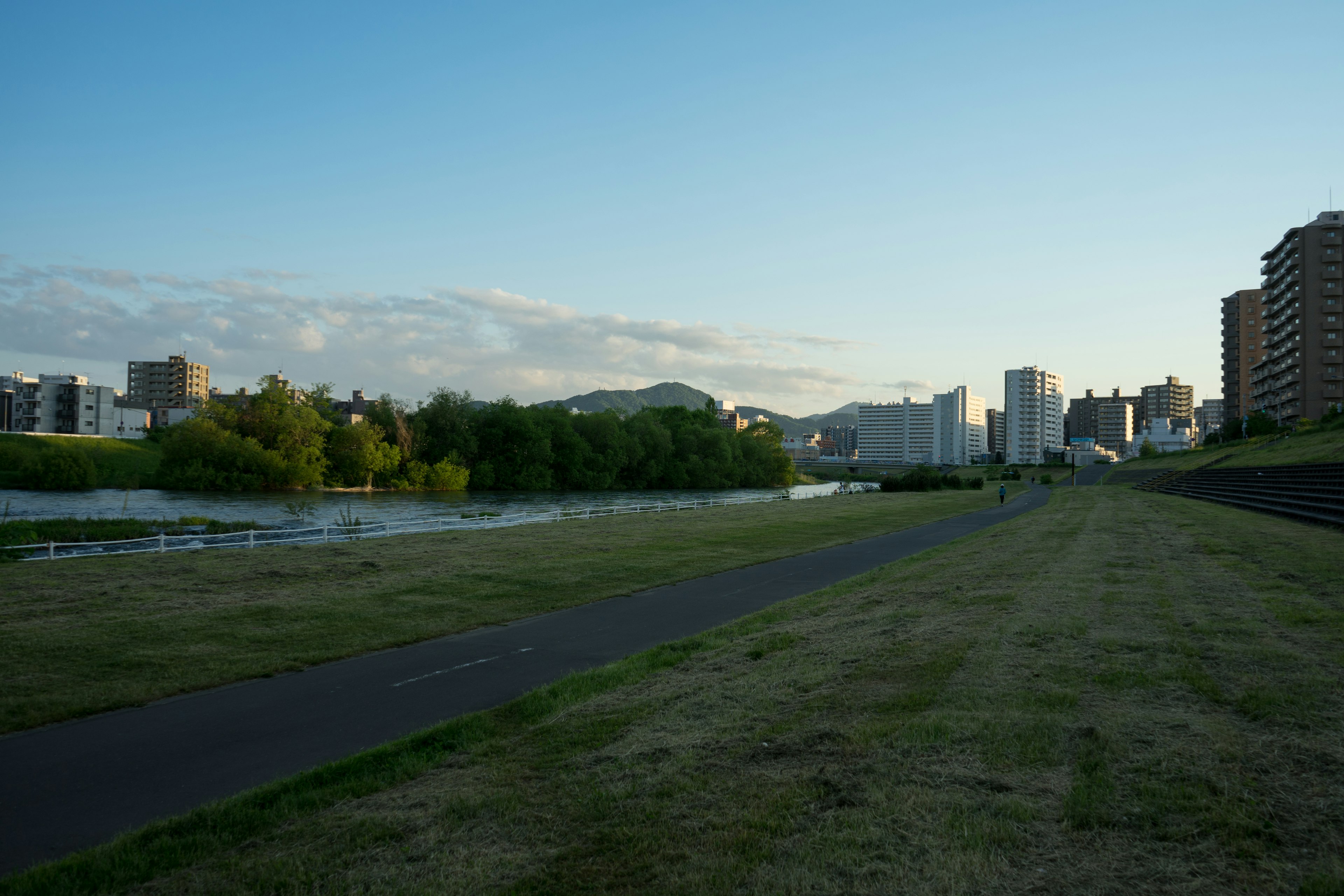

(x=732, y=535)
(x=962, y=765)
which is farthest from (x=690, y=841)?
(x=732, y=535)

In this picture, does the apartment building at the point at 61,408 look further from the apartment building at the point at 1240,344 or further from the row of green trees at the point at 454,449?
the apartment building at the point at 1240,344

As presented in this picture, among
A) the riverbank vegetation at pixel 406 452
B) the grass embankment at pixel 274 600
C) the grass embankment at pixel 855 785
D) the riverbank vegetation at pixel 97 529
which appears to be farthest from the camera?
the riverbank vegetation at pixel 406 452

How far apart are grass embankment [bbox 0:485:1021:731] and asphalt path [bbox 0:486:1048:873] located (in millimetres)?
684

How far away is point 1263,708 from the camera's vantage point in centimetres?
577

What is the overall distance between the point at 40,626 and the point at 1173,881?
46.8 feet

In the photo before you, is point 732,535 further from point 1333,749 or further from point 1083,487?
point 1083,487

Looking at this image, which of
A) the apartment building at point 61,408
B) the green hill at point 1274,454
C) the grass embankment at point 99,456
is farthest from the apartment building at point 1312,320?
the apartment building at point 61,408

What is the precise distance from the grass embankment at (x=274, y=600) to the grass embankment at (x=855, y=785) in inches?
173

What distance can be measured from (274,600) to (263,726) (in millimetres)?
7301

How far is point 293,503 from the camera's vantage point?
5047 centimetres

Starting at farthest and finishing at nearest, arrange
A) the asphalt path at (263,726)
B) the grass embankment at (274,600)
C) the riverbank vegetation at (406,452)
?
the riverbank vegetation at (406,452), the grass embankment at (274,600), the asphalt path at (263,726)

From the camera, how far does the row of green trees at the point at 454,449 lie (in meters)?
63.9

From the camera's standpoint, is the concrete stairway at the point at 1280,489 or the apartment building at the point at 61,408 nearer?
the concrete stairway at the point at 1280,489

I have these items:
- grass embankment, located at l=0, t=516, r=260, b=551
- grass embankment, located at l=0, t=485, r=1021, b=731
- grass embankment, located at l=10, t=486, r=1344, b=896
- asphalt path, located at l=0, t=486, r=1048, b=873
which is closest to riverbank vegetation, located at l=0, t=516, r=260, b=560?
grass embankment, located at l=0, t=516, r=260, b=551
